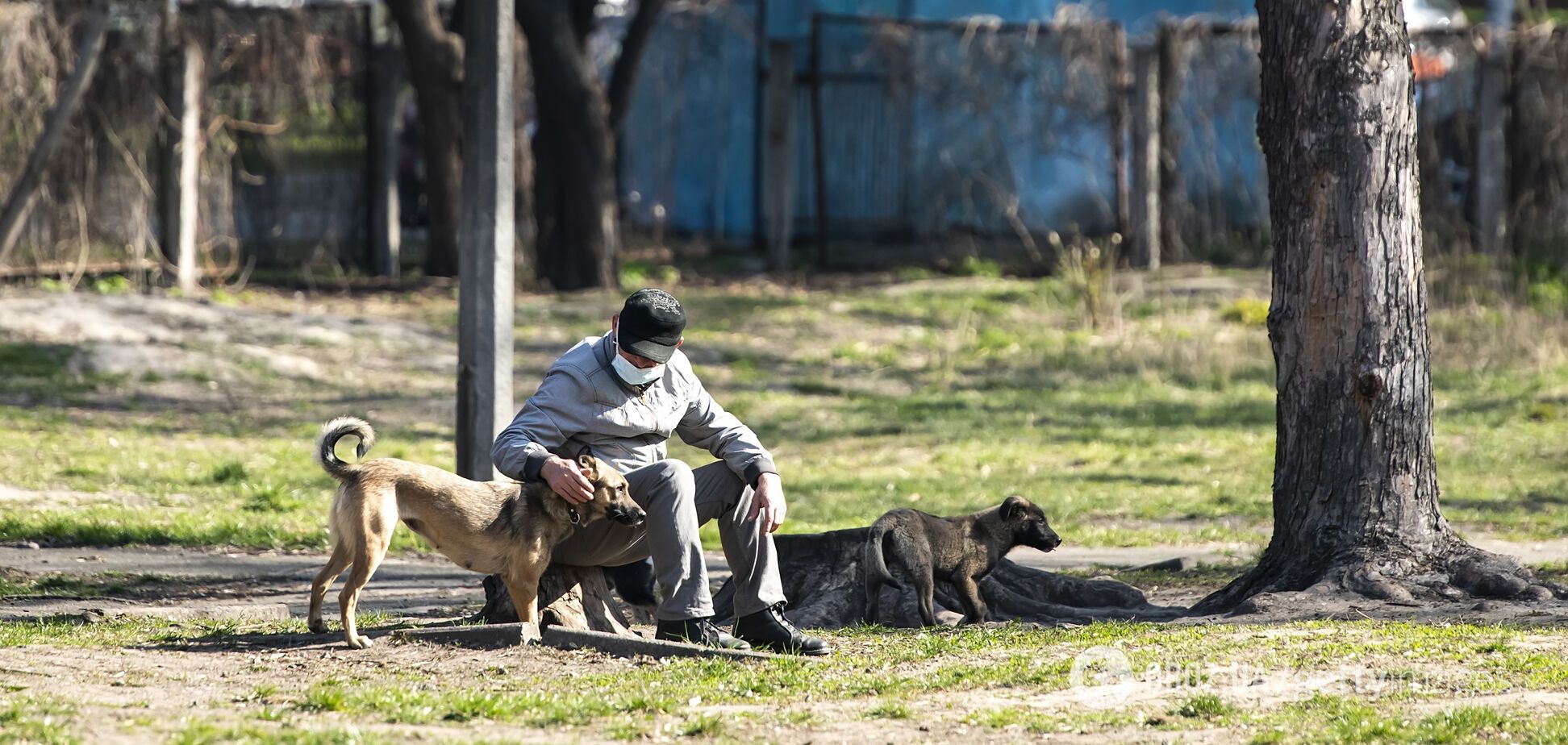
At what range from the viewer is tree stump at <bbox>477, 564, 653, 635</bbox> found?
23.1 feet

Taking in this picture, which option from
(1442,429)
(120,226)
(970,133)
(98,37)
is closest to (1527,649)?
(1442,429)

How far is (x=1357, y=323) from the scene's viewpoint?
7770mm

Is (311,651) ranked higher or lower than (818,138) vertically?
lower

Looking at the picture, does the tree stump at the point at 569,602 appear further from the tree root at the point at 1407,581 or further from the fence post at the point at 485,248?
the tree root at the point at 1407,581

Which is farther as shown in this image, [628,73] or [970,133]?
[970,133]

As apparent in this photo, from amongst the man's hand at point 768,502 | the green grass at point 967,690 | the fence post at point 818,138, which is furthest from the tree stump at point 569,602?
the fence post at point 818,138

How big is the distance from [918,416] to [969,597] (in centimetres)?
730

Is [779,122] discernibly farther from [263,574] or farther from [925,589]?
[925,589]

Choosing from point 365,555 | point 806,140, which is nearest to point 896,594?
point 365,555

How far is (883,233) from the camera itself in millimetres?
23531

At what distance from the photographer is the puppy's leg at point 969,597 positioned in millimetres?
7785

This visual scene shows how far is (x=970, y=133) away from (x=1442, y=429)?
10.2 metres

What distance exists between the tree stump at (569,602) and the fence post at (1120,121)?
15605 millimetres

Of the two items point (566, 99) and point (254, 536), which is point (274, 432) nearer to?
point (254, 536)
